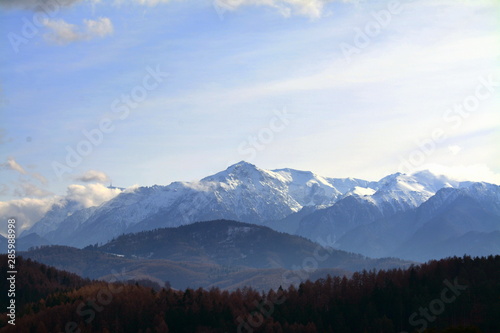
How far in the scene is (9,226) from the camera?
199875 mm

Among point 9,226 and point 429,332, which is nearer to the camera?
point 429,332

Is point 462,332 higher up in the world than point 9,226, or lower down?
lower down

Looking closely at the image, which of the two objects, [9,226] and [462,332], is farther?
[9,226]

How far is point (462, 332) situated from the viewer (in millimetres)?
160625

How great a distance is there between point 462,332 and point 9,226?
12499 cm

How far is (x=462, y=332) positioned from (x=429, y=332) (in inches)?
308

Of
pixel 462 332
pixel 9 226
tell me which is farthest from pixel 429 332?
pixel 9 226

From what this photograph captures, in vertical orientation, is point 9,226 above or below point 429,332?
above

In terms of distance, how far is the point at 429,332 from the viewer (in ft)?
541

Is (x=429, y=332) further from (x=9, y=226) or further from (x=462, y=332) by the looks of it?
(x=9, y=226)

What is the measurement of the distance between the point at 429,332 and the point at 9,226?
117827mm
